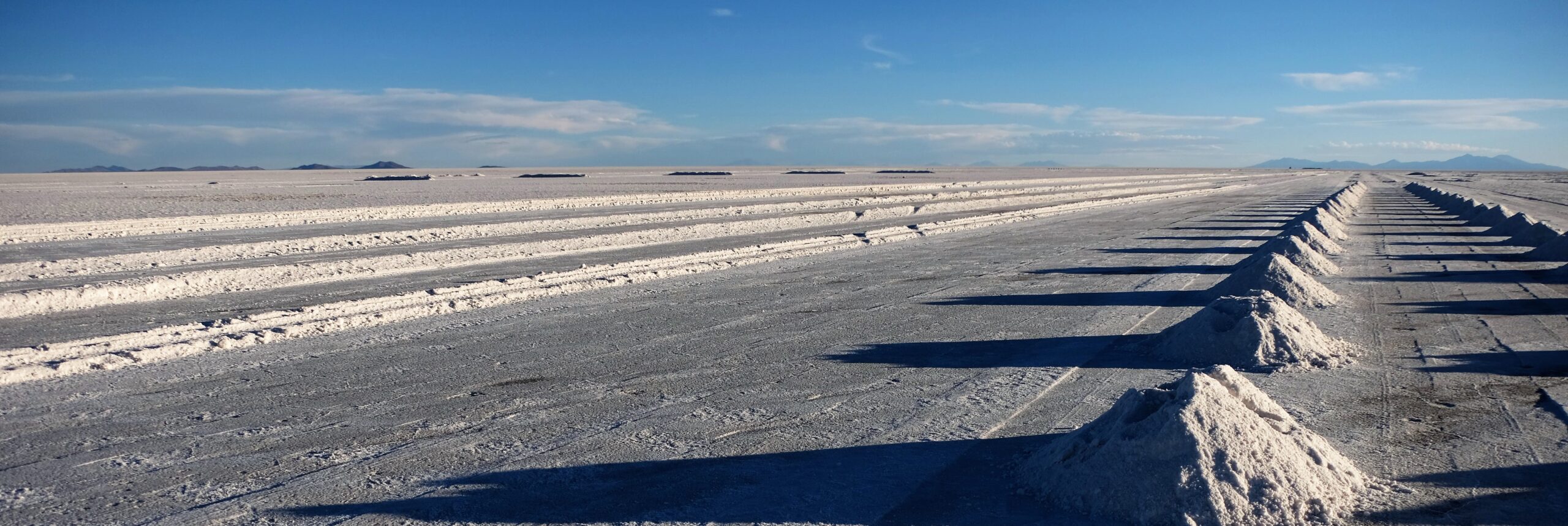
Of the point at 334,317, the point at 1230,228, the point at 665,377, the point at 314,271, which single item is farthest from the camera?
the point at 1230,228

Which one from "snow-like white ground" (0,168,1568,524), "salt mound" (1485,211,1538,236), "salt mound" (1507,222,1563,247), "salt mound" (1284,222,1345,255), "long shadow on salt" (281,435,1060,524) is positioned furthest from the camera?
"salt mound" (1485,211,1538,236)

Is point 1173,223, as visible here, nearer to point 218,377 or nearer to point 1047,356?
point 1047,356

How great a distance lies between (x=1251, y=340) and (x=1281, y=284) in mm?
3426

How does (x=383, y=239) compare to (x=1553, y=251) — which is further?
(x=383, y=239)

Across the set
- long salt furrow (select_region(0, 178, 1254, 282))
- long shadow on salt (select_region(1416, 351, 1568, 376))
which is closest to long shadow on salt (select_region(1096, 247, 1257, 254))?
long shadow on salt (select_region(1416, 351, 1568, 376))

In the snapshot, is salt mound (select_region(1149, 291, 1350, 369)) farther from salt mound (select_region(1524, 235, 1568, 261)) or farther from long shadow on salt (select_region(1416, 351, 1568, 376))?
salt mound (select_region(1524, 235, 1568, 261))

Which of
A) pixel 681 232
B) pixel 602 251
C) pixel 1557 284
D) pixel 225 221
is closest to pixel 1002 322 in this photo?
pixel 1557 284

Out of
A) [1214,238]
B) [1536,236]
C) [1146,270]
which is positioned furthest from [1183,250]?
[1536,236]

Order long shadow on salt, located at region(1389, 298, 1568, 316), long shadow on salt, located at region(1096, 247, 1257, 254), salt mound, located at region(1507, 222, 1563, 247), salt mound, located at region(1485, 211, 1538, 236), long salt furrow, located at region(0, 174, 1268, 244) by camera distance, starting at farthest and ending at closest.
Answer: salt mound, located at region(1485, 211, 1538, 236) → long salt furrow, located at region(0, 174, 1268, 244) → long shadow on salt, located at region(1096, 247, 1257, 254) → salt mound, located at region(1507, 222, 1563, 247) → long shadow on salt, located at region(1389, 298, 1568, 316)

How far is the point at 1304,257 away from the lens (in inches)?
547

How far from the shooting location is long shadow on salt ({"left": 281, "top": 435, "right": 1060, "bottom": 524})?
4.54 metres

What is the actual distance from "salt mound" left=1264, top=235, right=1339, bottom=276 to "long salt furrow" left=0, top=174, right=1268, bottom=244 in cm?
1740

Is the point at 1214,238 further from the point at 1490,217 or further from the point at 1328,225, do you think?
the point at 1490,217

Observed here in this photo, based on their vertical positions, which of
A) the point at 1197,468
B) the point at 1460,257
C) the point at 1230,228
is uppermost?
the point at 1197,468
